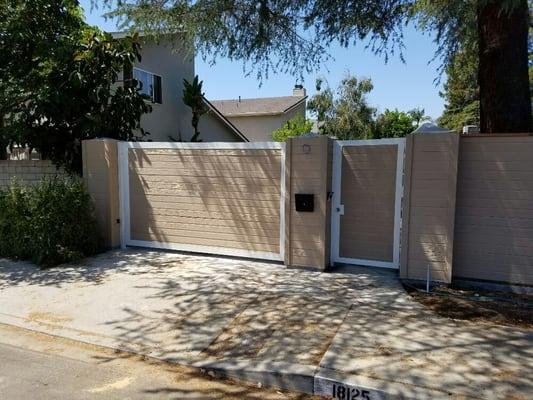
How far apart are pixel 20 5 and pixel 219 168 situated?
518 cm

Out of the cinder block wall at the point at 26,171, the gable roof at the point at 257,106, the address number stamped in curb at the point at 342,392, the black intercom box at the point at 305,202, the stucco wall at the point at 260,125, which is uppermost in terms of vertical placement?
the gable roof at the point at 257,106

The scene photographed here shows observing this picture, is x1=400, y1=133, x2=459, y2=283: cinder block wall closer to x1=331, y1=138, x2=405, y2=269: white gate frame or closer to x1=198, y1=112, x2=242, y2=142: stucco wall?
x1=331, y1=138, x2=405, y2=269: white gate frame

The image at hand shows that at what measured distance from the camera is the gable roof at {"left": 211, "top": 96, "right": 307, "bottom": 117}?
26906 mm

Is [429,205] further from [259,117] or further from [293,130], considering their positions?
[259,117]

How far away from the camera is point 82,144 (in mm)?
7648

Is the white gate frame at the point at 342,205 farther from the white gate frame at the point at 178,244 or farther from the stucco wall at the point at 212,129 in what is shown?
the stucco wall at the point at 212,129

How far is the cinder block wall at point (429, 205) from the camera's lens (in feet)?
17.9

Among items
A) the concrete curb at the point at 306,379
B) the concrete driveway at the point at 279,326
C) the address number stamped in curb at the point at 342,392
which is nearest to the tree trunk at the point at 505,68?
the concrete driveway at the point at 279,326

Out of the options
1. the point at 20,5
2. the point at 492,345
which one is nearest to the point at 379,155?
the point at 492,345

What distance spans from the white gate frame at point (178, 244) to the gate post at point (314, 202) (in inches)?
9.5

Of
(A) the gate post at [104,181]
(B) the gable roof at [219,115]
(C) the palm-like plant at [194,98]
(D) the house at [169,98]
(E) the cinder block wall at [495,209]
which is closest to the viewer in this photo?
(E) the cinder block wall at [495,209]

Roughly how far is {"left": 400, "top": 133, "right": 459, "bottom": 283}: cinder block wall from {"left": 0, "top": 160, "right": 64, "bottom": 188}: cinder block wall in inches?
252

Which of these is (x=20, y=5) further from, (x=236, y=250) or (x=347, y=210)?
(x=347, y=210)

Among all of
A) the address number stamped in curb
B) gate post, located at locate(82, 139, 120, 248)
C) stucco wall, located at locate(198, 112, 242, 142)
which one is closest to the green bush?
gate post, located at locate(82, 139, 120, 248)
